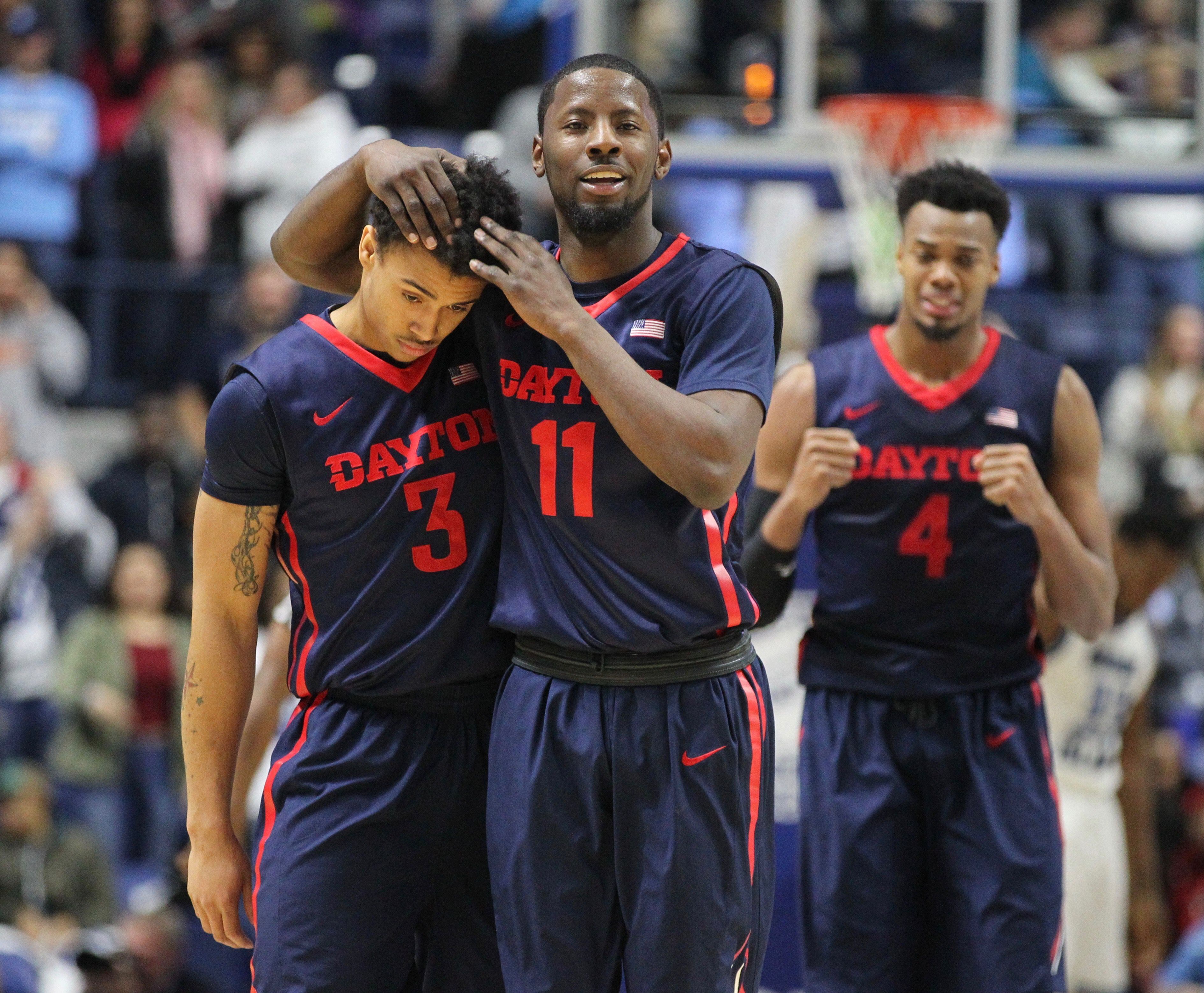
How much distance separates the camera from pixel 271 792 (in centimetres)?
372

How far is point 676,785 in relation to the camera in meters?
3.38

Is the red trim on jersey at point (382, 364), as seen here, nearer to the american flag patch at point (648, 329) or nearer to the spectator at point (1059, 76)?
the american flag patch at point (648, 329)

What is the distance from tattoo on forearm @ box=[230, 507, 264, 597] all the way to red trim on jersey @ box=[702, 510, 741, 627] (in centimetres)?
96

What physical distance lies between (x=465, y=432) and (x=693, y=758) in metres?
0.85

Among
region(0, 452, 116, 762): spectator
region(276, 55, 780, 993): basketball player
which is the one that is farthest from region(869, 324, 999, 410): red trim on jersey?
region(0, 452, 116, 762): spectator

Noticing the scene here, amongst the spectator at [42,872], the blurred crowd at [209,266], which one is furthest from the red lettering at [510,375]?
the spectator at [42,872]

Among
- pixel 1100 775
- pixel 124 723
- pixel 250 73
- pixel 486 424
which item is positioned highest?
pixel 250 73

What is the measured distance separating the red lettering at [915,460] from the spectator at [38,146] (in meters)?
8.22

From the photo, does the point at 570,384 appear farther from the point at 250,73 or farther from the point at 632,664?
the point at 250,73

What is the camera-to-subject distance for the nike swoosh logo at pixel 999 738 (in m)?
4.41

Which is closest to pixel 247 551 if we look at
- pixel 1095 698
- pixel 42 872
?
pixel 1095 698

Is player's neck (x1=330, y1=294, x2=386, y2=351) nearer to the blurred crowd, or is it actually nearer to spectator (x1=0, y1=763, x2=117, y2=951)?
the blurred crowd

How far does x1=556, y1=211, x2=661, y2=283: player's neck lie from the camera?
351cm

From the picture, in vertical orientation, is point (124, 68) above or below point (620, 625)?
above
